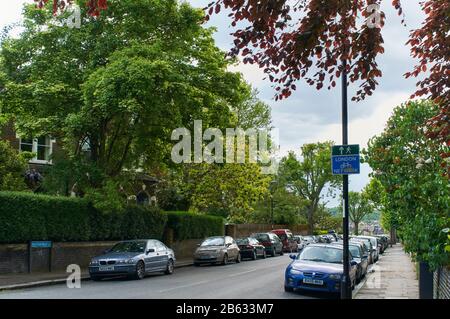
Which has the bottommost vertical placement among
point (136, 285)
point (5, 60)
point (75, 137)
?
point (136, 285)

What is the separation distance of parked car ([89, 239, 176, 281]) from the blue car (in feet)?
20.3

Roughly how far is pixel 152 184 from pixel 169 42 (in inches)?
657

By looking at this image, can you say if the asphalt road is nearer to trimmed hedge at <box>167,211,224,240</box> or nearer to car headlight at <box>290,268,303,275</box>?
car headlight at <box>290,268,303,275</box>

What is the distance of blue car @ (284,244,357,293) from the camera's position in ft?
52.0

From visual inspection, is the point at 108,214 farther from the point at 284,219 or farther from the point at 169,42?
the point at 284,219

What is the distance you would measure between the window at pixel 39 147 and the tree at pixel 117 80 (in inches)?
296

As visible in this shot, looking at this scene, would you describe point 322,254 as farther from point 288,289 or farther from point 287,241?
point 287,241

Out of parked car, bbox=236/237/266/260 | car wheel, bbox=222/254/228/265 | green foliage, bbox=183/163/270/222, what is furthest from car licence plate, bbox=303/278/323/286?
green foliage, bbox=183/163/270/222

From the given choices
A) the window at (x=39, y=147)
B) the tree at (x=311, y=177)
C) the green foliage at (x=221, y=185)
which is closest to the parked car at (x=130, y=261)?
the green foliage at (x=221, y=185)

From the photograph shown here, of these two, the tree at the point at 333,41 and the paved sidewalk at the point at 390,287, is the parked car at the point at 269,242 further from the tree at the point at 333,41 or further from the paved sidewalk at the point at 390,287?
the tree at the point at 333,41

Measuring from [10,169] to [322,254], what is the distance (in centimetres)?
1678

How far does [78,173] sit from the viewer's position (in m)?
25.4
